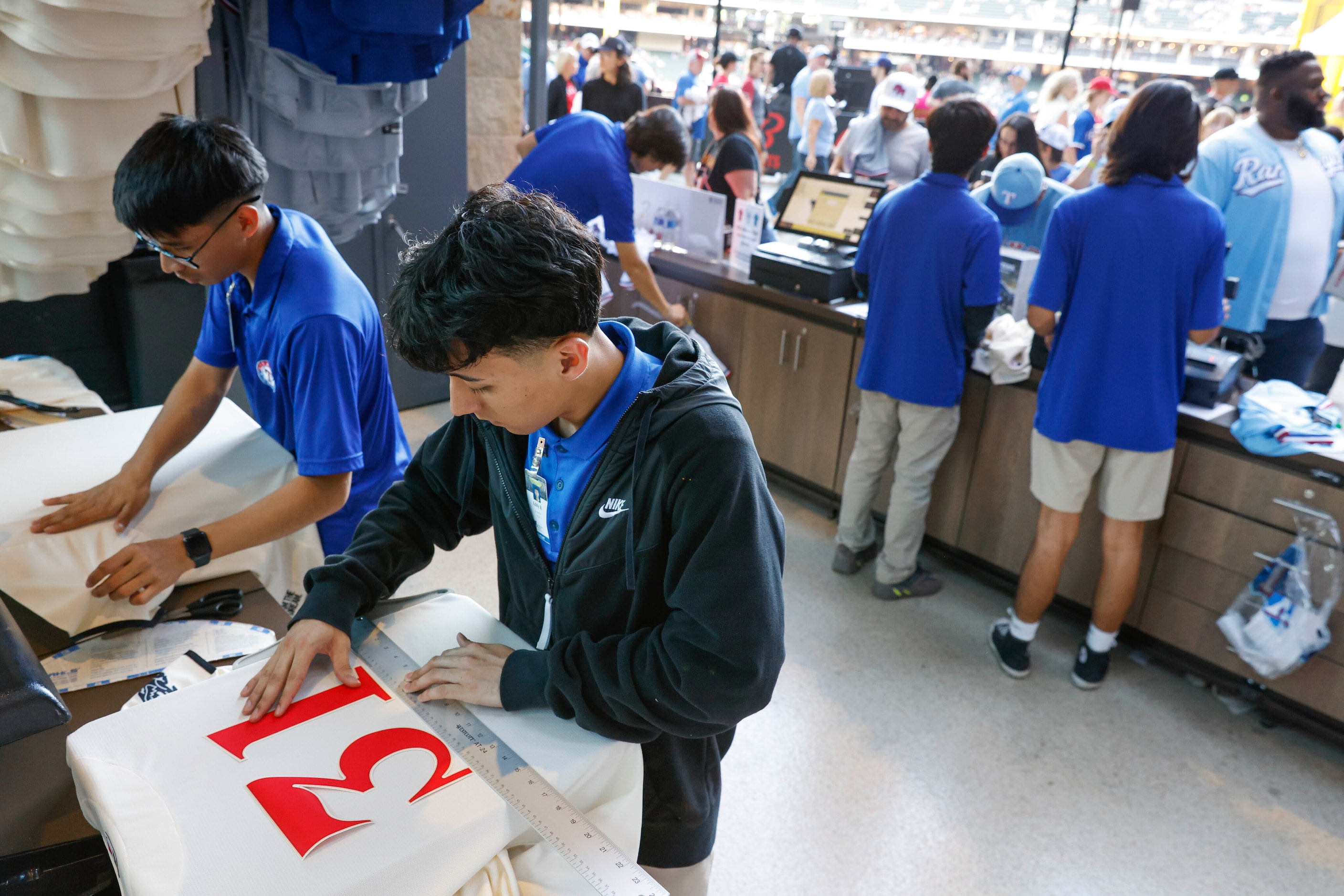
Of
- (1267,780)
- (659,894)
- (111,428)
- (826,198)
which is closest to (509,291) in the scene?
(659,894)

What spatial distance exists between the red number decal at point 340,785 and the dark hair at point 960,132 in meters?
2.46

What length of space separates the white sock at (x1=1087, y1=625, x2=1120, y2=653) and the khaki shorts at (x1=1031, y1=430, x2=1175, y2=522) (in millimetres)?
367

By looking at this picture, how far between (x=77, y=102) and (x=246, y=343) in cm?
62

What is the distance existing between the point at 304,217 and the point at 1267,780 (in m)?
2.81

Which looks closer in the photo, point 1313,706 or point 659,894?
point 659,894

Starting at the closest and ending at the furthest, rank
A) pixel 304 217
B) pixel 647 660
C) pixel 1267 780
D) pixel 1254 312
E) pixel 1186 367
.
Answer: pixel 647 660 < pixel 304 217 < pixel 1267 780 < pixel 1186 367 < pixel 1254 312

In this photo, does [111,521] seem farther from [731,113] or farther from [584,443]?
[731,113]

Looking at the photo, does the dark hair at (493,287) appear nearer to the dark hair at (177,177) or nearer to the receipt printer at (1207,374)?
the dark hair at (177,177)

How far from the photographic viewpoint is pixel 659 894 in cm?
82

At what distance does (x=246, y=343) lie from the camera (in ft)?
5.74

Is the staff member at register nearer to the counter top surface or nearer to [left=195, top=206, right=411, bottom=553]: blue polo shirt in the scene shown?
the counter top surface

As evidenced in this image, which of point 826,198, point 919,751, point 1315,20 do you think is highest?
point 1315,20

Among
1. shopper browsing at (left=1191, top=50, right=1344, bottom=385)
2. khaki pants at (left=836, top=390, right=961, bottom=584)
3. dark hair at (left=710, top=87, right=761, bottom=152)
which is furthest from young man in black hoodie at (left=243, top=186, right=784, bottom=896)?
dark hair at (left=710, top=87, right=761, bottom=152)

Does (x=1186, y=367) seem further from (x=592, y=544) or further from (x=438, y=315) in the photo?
(x=438, y=315)
